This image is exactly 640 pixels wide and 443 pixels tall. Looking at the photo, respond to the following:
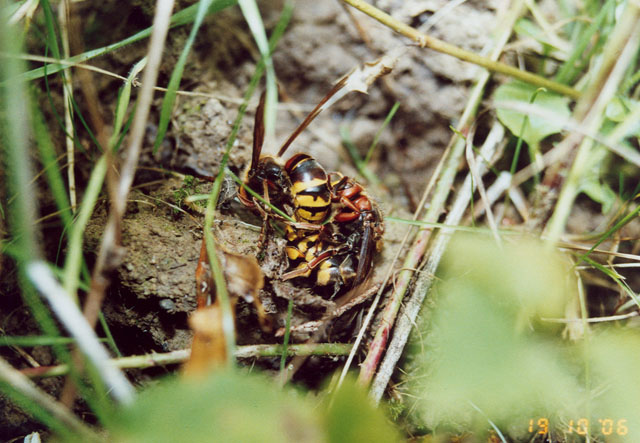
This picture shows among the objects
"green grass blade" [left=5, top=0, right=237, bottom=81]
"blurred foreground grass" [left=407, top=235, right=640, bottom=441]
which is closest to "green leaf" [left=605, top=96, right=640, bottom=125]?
"blurred foreground grass" [left=407, top=235, right=640, bottom=441]

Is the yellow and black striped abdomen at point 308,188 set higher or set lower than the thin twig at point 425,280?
higher

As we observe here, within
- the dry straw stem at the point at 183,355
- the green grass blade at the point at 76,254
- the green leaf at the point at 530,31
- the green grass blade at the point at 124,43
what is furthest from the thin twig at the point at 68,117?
the green leaf at the point at 530,31

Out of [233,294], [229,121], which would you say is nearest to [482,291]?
[233,294]

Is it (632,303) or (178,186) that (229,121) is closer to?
(178,186)

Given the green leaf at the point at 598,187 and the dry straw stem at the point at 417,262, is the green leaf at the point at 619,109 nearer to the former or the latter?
the green leaf at the point at 598,187

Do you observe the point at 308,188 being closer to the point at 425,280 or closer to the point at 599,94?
the point at 425,280

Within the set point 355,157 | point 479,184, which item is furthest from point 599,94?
point 355,157
